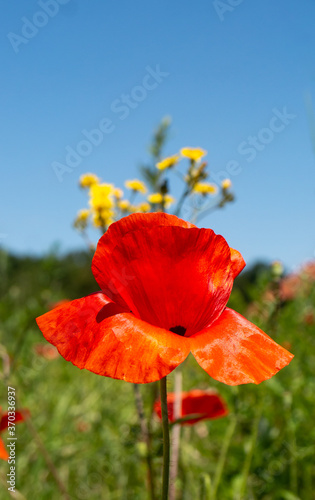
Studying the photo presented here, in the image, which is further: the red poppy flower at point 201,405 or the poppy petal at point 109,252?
the red poppy flower at point 201,405

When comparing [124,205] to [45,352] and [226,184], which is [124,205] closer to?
[226,184]

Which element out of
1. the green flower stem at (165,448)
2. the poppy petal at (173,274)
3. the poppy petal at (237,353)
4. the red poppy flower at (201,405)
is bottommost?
the red poppy flower at (201,405)

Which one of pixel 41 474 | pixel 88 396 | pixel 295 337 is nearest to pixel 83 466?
pixel 41 474

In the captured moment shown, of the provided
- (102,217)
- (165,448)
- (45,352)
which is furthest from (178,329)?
(45,352)

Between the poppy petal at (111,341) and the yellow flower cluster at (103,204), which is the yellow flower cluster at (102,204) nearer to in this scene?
the yellow flower cluster at (103,204)

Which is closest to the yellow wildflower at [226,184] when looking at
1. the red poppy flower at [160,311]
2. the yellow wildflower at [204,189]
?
the yellow wildflower at [204,189]

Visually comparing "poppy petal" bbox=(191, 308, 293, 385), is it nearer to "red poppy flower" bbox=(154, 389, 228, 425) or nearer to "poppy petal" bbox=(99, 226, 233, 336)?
"poppy petal" bbox=(99, 226, 233, 336)
